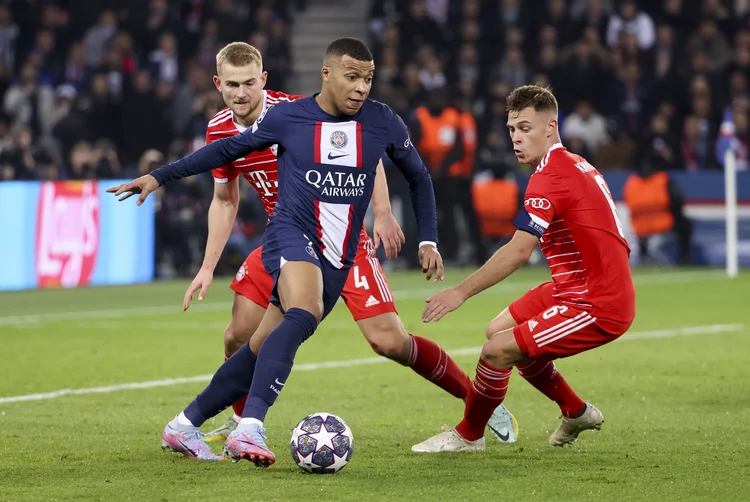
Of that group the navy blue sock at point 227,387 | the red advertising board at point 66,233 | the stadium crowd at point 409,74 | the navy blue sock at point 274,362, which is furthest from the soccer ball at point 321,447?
the stadium crowd at point 409,74

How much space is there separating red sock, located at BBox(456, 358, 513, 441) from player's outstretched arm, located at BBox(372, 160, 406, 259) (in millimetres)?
665

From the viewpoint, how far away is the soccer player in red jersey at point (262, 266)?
21.6 ft

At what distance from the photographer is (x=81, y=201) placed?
52.5 feet

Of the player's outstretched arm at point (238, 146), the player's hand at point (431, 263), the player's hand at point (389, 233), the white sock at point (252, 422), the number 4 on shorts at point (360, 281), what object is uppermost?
the player's outstretched arm at point (238, 146)

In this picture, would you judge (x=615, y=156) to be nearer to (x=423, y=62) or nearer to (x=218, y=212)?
(x=423, y=62)

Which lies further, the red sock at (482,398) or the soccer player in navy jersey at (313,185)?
the red sock at (482,398)

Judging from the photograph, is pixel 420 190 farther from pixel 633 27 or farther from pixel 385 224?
pixel 633 27

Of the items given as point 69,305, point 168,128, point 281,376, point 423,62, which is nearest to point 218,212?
point 281,376

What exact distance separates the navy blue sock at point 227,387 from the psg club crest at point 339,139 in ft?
3.15

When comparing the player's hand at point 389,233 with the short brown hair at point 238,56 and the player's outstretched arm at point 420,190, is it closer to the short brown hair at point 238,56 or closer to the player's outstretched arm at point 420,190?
the player's outstretched arm at point 420,190

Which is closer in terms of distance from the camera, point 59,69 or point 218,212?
point 218,212

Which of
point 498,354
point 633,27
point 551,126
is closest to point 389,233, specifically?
point 498,354

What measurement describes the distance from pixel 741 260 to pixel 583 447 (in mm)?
12776

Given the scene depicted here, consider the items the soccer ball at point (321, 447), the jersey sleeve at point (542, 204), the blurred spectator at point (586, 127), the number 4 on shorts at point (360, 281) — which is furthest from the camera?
the blurred spectator at point (586, 127)
